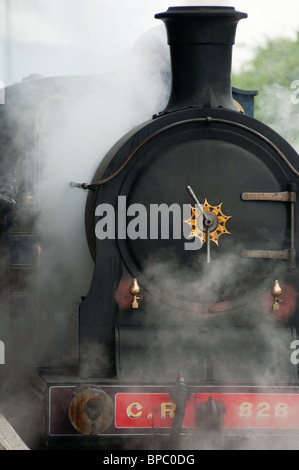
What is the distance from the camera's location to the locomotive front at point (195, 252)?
14.4ft

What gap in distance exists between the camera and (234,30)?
15.2 feet

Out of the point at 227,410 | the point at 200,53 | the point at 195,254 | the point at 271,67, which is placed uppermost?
the point at 271,67

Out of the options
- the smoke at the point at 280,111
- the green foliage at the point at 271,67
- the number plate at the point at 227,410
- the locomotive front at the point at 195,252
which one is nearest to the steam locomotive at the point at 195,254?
the locomotive front at the point at 195,252

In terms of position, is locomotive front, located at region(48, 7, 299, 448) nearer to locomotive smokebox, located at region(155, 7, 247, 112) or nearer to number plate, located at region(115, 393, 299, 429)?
locomotive smokebox, located at region(155, 7, 247, 112)

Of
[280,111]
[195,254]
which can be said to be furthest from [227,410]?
[280,111]

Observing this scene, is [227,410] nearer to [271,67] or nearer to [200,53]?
[200,53]

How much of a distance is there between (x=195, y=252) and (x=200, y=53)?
1.01 metres

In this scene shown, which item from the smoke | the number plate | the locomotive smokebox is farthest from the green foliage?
the number plate

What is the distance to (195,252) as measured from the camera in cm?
444

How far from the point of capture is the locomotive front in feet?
14.4

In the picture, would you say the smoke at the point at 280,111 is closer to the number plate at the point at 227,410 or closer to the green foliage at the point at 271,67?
the number plate at the point at 227,410

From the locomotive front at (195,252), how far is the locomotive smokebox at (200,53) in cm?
1
